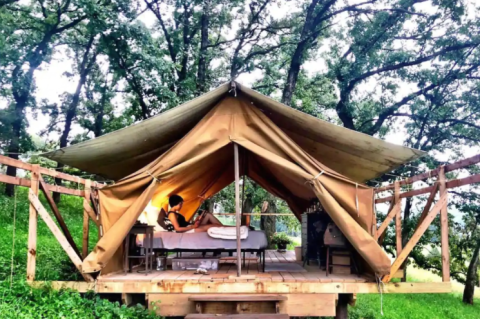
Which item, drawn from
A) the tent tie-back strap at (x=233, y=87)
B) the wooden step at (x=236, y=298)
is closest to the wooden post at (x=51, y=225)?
the wooden step at (x=236, y=298)

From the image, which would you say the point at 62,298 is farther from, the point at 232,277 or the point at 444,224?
the point at 444,224

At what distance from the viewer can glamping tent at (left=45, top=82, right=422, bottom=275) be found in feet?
14.3

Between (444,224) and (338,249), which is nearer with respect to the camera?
(444,224)

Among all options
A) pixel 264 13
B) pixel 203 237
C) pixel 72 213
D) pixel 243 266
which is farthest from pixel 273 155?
pixel 72 213

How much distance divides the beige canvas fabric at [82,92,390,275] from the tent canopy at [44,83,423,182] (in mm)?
198

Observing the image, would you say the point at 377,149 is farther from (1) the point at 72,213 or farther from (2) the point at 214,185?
(1) the point at 72,213

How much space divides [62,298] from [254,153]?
2.47m

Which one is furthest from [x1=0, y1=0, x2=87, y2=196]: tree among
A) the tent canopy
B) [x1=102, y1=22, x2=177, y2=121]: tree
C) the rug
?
the rug

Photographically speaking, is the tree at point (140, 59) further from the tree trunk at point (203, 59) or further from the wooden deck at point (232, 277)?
the wooden deck at point (232, 277)

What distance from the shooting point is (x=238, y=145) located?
4.99m

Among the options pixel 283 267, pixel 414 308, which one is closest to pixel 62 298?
pixel 283 267

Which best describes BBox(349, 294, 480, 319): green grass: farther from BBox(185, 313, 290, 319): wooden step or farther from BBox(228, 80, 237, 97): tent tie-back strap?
BBox(228, 80, 237, 97): tent tie-back strap

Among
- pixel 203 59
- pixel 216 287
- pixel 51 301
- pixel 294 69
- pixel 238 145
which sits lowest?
pixel 51 301

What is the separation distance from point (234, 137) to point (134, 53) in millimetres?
5568
